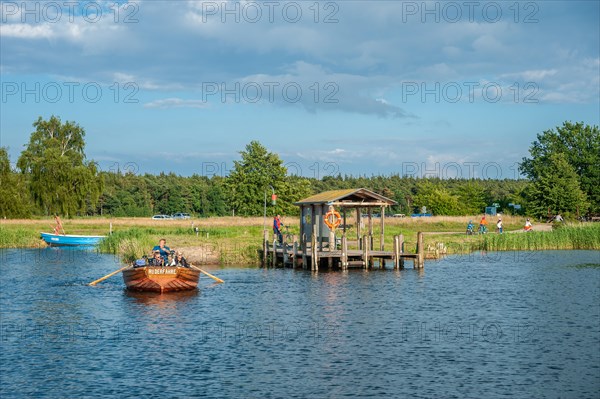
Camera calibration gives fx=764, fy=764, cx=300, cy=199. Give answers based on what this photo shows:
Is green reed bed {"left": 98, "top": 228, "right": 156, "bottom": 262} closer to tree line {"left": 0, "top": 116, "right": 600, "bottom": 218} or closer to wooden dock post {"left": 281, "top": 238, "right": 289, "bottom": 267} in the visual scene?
wooden dock post {"left": 281, "top": 238, "right": 289, "bottom": 267}

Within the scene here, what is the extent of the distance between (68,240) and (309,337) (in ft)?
165

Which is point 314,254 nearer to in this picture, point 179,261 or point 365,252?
point 365,252

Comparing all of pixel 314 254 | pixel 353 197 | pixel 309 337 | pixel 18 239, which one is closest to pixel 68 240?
pixel 18 239

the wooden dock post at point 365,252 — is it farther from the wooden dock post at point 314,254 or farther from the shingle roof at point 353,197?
the wooden dock post at point 314,254

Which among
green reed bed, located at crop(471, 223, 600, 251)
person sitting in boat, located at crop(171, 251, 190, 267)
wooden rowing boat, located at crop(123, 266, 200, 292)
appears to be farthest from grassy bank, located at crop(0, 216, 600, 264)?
wooden rowing boat, located at crop(123, 266, 200, 292)

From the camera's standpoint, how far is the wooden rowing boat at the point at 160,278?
3725cm

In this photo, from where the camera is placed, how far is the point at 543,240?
6078 centimetres

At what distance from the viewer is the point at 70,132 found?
10825 centimetres

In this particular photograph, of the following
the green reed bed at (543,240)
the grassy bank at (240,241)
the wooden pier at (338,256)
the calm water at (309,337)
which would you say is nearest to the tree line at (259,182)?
the grassy bank at (240,241)

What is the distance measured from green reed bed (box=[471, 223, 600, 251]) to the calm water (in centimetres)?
1463

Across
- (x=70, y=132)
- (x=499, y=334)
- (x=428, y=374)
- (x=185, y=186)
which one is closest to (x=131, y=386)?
(x=428, y=374)

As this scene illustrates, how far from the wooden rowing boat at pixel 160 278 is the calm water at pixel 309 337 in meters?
0.82

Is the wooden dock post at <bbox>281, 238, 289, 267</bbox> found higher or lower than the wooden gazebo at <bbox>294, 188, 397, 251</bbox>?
lower

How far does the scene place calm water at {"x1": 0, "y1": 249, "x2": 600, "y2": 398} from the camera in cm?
2097
